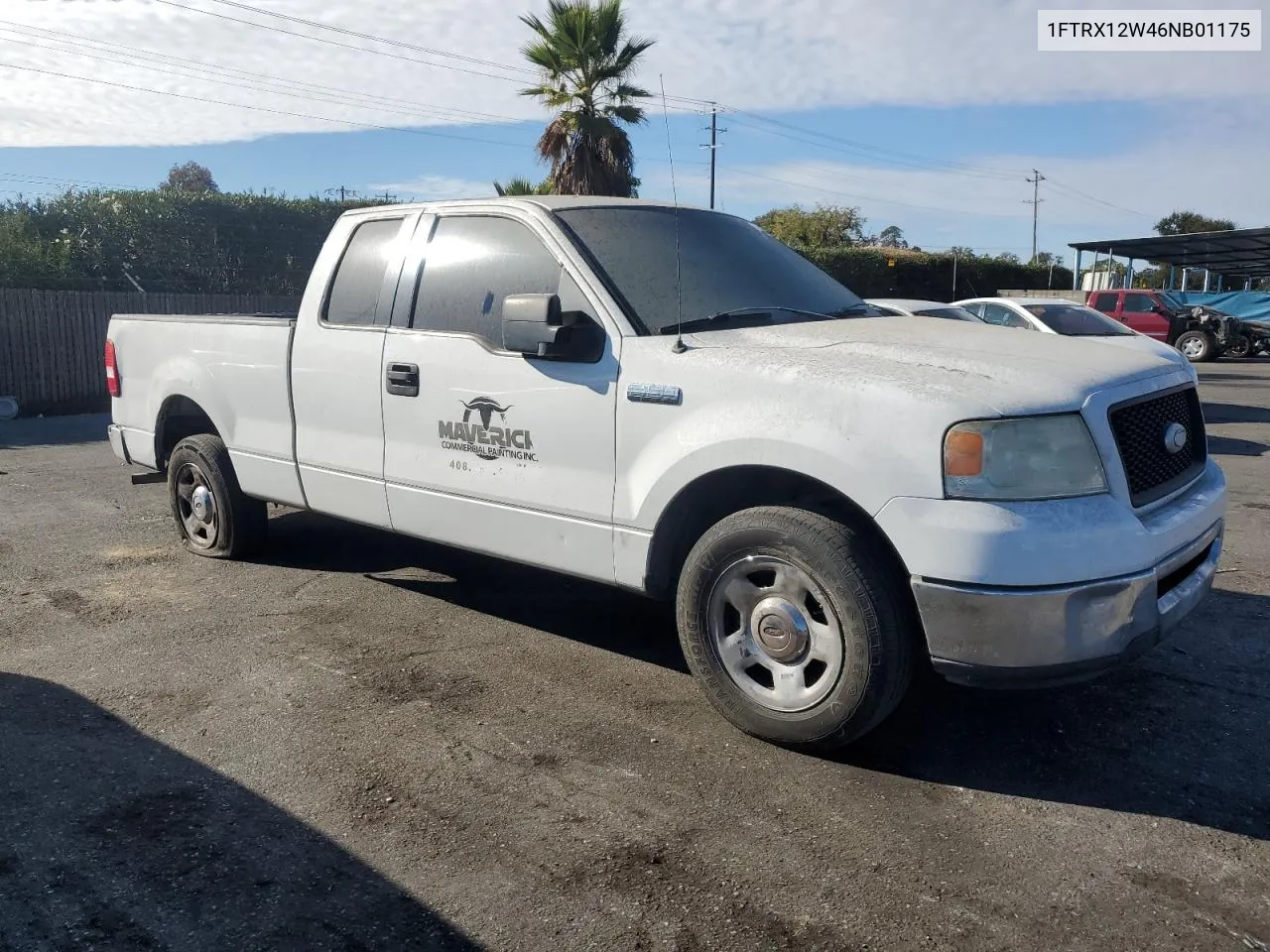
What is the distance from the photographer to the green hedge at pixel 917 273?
3331 centimetres

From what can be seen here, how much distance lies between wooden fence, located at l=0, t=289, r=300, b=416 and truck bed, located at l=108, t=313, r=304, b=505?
28.8 feet

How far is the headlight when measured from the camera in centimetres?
329

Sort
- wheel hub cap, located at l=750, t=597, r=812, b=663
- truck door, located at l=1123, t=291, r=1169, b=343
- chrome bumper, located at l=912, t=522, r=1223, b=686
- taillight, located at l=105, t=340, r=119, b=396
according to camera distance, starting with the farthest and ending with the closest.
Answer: truck door, located at l=1123, t=291, r=1169, b=343 < taillight, located at l=105, t=340, r=119, b=396 < wheel hub cap, located at l=750, t=597, r=812, b=663 < chrome bumper, located at l=912, t=522, r=1223, b=686

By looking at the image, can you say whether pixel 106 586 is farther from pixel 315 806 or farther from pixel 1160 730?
pixel 1160 730

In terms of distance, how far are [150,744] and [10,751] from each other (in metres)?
0.47

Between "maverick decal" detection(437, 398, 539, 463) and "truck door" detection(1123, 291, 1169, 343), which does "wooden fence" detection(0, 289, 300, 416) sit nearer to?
"maverick decal" detection(437, 398, 539, 463)

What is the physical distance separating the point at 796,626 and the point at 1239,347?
29.8 metres

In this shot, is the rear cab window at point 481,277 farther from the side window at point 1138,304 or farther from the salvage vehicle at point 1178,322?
the side window at point 1138,304

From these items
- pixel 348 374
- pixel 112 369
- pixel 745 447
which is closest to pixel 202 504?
pixel 112 369

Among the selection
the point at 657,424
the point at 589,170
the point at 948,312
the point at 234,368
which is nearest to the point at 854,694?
the point at 657,424

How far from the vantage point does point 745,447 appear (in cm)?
372

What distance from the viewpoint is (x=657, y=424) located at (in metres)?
4.01

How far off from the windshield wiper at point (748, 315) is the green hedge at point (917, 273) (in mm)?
26213

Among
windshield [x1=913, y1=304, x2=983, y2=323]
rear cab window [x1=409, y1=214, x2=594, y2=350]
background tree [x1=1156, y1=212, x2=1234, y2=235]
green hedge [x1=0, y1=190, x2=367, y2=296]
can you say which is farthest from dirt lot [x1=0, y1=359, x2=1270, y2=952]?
background tree [x1=1156, y1=212, x2=1234, y2=235]
